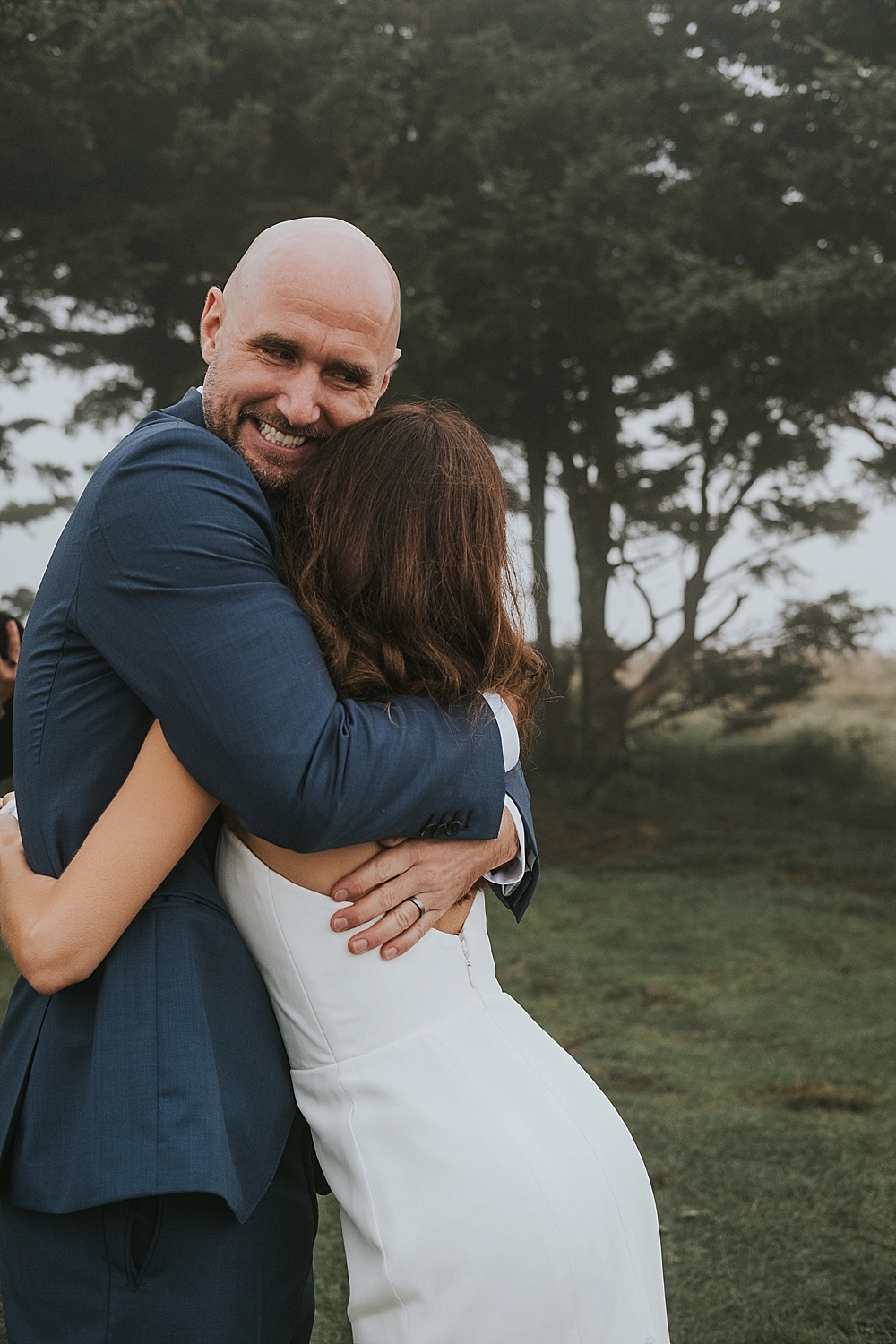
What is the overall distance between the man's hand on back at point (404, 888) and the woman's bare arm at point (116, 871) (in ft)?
0.58

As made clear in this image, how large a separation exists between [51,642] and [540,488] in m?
10.1

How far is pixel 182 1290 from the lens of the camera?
1.14 m

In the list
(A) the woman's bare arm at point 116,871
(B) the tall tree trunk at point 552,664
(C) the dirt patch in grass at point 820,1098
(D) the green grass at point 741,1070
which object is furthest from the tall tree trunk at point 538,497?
(A) the woman's bare arm at point 116,871

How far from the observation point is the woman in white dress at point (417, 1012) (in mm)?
1062

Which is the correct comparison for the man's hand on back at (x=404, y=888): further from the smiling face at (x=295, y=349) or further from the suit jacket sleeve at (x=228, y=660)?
the smiling face at (x=295, y=349)

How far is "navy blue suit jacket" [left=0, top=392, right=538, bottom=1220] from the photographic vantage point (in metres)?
1.07

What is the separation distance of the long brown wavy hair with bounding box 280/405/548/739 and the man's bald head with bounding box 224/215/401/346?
0.90ft

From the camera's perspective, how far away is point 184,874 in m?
1.20

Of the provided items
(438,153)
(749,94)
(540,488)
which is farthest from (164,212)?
(749,94)

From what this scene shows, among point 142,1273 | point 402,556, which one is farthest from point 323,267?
point 142,1273

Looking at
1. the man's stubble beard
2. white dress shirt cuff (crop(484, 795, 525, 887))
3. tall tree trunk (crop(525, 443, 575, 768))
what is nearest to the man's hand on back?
white dress shirt cuff (crop(484, 795, 525, 887))

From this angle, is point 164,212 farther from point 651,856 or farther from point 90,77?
point 651,856

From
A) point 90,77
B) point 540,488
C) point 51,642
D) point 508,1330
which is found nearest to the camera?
point 508,1330

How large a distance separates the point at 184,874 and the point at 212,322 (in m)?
0.81
